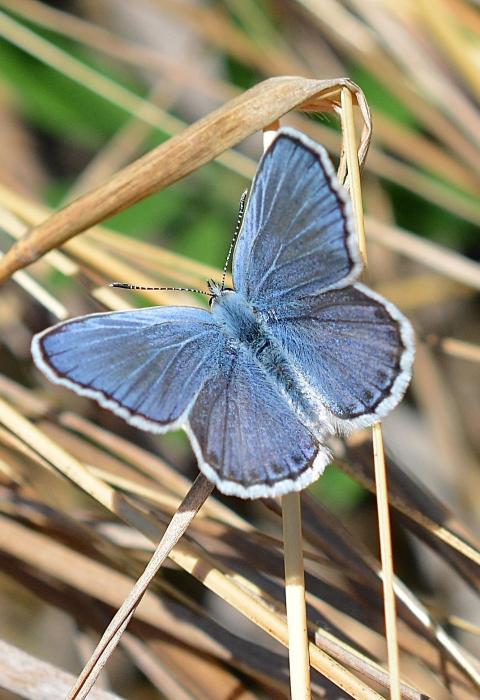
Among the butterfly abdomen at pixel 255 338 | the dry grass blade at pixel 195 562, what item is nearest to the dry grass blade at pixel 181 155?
the dry grass blade at pixel 195 562

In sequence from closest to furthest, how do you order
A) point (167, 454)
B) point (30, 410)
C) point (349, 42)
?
1. point (30, 410)
2. point (349, 42)
3. point (167, 454)

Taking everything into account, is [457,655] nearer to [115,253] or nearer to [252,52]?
[115,253]

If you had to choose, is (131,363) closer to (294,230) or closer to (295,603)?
(294,230)

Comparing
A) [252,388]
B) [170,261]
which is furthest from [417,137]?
[252,388]

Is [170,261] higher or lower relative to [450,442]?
lower

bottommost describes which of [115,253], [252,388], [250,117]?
[252,388]

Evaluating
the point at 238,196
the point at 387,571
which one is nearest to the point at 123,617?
the point at 387,571

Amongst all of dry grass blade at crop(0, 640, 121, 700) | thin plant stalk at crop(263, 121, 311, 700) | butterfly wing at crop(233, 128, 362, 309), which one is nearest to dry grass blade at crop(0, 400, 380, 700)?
thin plant stalk at crop(263, 121, 311, 700)

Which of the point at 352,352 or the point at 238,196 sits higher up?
the point at 238,196
